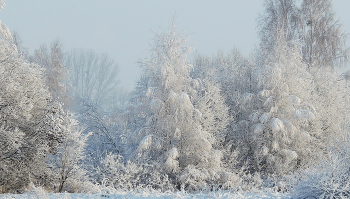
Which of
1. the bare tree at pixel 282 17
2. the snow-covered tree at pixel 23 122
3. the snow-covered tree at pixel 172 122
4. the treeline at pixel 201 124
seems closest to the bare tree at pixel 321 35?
the treeline at pixel 201 124

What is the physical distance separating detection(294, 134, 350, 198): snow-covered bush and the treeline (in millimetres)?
31

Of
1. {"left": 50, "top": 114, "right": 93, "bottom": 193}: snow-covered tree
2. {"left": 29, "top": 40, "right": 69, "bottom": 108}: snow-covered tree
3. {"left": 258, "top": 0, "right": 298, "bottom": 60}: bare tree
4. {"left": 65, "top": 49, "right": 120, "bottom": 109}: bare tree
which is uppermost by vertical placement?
{"left": 65, "top": 49, "right": 120, "bottom": 109}: bare tree

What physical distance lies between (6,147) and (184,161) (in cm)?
715

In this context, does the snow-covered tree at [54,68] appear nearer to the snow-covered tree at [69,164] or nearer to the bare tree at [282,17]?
the snow-covered tree at [69,164]

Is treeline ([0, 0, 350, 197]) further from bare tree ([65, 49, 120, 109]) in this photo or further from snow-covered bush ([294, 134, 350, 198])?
bare tree ([65, 49, 120, 109])

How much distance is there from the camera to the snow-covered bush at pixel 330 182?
6543 mm

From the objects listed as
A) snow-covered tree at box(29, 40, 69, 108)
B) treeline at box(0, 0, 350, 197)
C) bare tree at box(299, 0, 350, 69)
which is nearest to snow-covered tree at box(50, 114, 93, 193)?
treeline at box(0, 0, 350, 197)

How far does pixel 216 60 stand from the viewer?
25.0m

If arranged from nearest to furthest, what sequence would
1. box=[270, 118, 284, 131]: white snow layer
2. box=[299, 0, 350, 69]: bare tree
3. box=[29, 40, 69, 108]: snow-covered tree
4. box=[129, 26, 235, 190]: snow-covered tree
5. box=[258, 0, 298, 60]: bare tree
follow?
box=[129, 26, 235, 190]: snow-covered tree
box=[270, 118, 284, 131]: white snow layer
box=[299, 0, 350, 69]: bare tree
box=[258, 0, 298, 60]: bare tree
box=[29, 40, 69, 108]: snow-covered tree

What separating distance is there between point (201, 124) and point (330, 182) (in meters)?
9.02

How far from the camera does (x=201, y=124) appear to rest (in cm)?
1545

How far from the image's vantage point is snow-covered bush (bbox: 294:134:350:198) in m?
6.54

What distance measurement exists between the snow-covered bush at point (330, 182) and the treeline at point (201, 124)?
31mm

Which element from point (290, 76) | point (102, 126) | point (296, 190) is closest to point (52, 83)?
point (102, 126)
